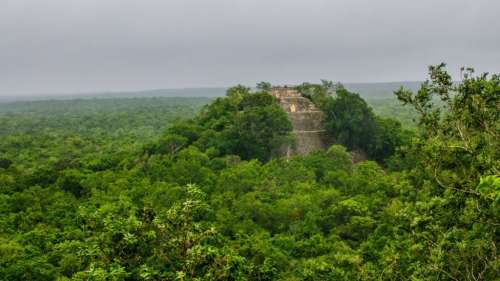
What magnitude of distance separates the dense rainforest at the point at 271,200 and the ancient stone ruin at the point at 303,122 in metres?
0.97

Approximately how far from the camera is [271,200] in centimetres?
3058

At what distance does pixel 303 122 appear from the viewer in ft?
151

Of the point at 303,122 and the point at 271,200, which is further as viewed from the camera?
the point at 303,122

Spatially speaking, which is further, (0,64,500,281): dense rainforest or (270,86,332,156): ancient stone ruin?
(270,86,332,156): ancient stone ruin

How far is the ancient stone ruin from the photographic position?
43938 millimetres

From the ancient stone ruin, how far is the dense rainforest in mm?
973

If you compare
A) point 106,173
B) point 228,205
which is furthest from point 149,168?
point 228,205

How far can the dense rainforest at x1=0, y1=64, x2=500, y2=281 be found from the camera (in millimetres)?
12266

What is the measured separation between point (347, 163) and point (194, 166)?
10.9m

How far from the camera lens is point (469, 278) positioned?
11703 mm

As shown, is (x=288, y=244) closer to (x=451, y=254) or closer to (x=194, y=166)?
(x=451, y=254)

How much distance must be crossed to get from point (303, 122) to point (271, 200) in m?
16.5

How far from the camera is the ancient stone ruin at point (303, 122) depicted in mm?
43938

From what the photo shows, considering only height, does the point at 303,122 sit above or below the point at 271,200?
above
